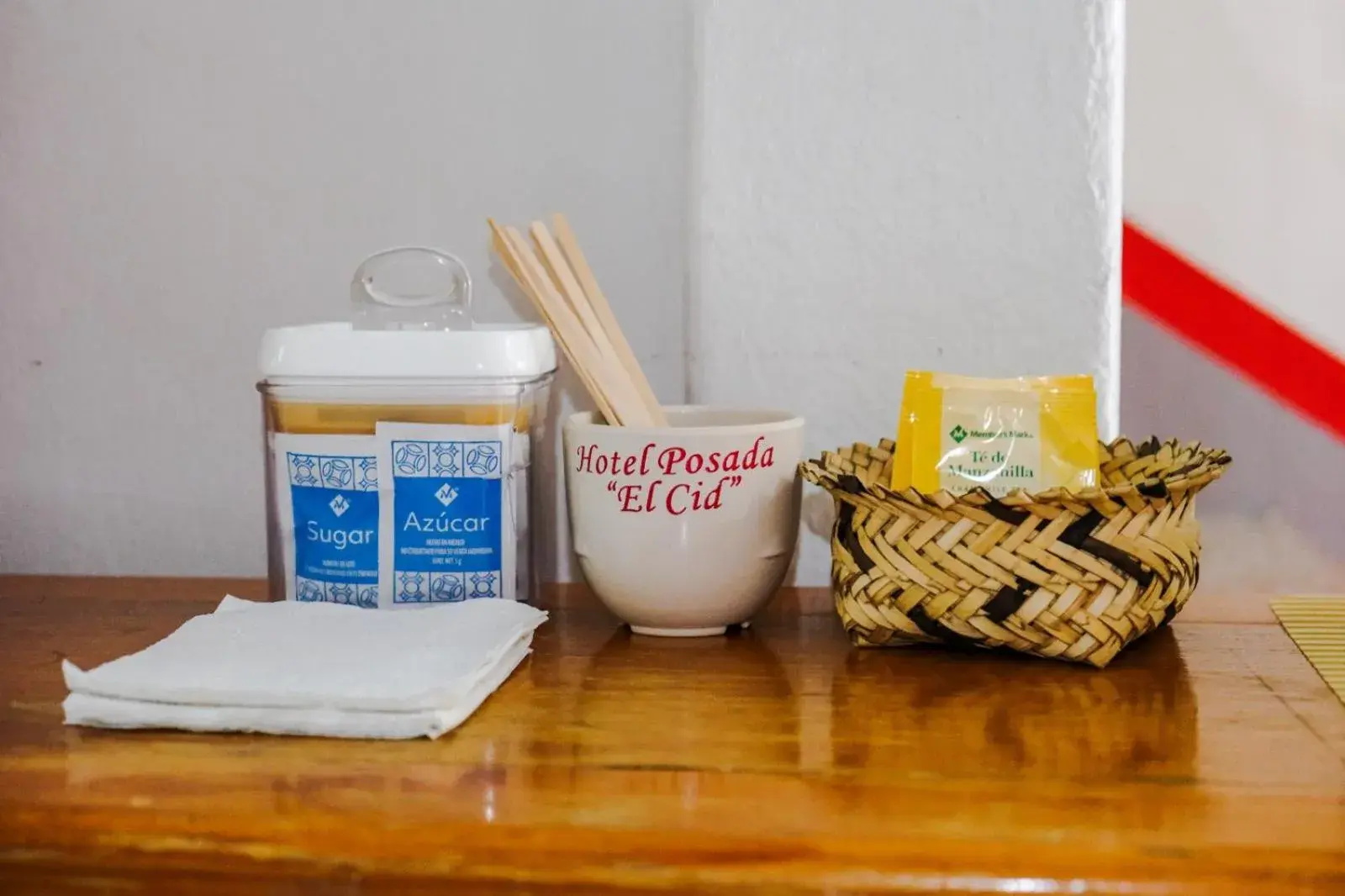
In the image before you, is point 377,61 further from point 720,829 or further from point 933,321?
point 720,829

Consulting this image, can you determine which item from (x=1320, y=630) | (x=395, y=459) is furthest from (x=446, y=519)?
(x=1320, y=630)

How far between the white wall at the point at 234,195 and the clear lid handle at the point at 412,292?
0.03m

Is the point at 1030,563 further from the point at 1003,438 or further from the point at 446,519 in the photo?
the point at 446,519

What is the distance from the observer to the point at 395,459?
0.70 m

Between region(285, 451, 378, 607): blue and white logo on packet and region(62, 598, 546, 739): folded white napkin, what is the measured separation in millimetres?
52

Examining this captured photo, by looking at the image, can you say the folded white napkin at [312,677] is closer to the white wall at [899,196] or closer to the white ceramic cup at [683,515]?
the white ceramic cup at [683,515]

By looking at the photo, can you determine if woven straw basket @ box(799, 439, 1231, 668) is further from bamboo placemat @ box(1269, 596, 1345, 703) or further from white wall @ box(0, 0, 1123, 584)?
white wall @ box(0, 0, 1123, 584)

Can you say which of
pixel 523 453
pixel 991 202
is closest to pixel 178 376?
pixel 523 453

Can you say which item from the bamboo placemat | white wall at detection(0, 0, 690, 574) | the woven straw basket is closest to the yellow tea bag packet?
the woven straw basket

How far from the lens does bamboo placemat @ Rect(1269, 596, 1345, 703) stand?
0.63m

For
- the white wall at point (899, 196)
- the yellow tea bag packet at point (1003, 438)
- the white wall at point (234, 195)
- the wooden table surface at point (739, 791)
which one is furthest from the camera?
the white wall at point (234, 195)

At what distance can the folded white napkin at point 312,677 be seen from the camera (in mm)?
529

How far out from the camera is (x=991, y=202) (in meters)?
Answer: 0.80

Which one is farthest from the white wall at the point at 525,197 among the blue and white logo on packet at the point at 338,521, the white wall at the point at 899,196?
the blue and white logo on packet at the point at 338,521
